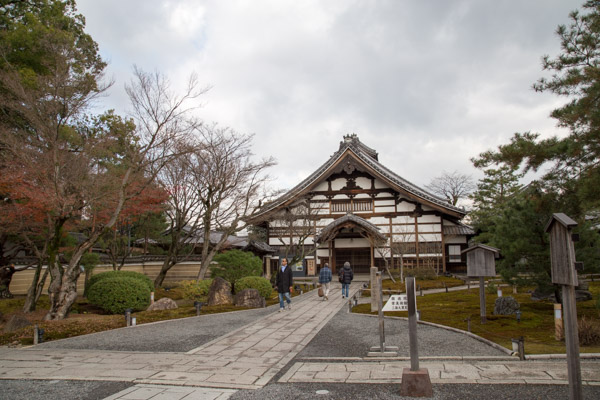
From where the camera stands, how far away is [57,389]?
5645 millimetres

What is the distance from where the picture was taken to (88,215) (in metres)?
15.9

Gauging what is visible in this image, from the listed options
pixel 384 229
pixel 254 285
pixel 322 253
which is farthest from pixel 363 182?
pixel 254 285

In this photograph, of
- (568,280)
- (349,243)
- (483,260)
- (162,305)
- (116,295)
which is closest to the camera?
(568,280)

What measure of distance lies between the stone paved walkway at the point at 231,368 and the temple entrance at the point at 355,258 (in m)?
20.7

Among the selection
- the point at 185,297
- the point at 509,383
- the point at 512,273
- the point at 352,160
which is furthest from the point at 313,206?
the point at 509,383

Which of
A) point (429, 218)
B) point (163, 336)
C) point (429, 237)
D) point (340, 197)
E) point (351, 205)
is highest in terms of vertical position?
point (340, 197)

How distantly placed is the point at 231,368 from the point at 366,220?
869 inches

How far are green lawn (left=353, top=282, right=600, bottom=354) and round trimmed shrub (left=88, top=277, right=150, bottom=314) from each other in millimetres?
7354

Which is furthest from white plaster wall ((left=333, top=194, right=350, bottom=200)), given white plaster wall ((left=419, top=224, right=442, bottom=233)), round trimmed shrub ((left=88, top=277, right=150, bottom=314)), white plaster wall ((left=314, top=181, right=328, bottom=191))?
round trimmed shrub ((left=88, top=277, right=150, bottom=314))

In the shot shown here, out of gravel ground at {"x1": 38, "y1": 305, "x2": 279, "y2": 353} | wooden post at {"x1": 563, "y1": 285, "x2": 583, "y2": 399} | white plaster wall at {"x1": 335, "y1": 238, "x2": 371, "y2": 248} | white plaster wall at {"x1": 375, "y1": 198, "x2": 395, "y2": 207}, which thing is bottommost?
gravel ground at {"x1": 38, "y1": 305, "x2": 279, "y2": 353}

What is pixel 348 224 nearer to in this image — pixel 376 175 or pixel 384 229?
pixel 384 229

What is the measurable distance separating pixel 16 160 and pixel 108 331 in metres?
5.81

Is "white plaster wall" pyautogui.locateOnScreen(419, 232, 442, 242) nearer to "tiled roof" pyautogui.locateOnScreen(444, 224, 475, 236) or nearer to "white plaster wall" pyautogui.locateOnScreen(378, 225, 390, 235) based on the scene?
"tiled roof" pyautogui.locateOnScreen(444, 224, 475, 236)

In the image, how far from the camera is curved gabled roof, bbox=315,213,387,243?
2575 centimetres
